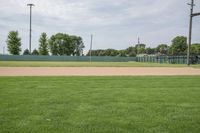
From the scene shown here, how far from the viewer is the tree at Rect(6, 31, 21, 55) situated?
81875 millimetres

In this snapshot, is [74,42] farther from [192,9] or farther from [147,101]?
[147,101]

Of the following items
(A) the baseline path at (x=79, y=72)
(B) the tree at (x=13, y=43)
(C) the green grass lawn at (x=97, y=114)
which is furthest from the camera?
(B) the tree at (x=13, y=43)

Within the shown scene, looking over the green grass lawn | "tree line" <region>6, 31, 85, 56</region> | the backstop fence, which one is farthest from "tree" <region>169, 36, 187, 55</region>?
the green grass lawn

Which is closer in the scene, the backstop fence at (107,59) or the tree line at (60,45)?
the backstop fence at (107,59)

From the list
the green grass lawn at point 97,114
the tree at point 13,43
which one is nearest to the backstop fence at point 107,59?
the tree at point 13,43

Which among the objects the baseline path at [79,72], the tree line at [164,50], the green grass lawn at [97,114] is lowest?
the baseline path at [79,72]

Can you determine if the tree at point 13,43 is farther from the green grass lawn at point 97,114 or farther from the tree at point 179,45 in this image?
the green grass lawn at point 97,114

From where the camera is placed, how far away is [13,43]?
270 feet

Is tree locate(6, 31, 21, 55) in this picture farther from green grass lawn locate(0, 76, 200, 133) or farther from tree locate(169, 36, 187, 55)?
green grass lawn locate(0, 76, 200, 133)

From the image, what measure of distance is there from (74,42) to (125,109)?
388ft

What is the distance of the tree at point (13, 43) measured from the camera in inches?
3223

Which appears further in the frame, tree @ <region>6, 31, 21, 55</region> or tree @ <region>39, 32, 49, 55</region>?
tree @ <region>39, 32, 49, 55</region>

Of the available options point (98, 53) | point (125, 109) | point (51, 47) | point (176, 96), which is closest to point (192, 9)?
point (176, 96)

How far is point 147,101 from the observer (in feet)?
27.9
